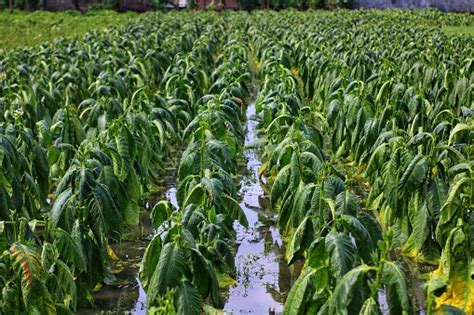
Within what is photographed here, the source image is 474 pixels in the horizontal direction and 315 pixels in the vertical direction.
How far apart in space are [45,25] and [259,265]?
30454 mm

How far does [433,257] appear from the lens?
6773 millimetres

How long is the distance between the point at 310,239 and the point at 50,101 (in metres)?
5.80

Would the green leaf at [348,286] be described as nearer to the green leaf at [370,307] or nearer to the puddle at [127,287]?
the green leaf at [370,307]

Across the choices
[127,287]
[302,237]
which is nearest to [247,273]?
[127,287]

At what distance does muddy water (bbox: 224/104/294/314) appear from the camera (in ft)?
21.0

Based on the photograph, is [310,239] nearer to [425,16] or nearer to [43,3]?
[425,16]

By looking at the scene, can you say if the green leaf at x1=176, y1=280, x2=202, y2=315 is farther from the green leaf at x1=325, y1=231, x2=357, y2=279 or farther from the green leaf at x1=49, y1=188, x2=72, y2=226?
the green leaf at x1=49, y1=188, x2=72, y2=226

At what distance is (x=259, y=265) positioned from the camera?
7.19 metres

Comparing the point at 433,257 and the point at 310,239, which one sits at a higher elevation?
the point at 310,239

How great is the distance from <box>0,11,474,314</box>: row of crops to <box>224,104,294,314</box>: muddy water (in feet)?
0.59

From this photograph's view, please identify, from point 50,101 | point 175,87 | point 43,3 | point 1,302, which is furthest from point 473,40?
point 43,3

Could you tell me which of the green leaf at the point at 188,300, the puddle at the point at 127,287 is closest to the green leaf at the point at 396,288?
the green leaf at the point at 188,300

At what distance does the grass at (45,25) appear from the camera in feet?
92.4

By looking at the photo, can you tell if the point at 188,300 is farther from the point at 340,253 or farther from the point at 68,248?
the point at 68,248
